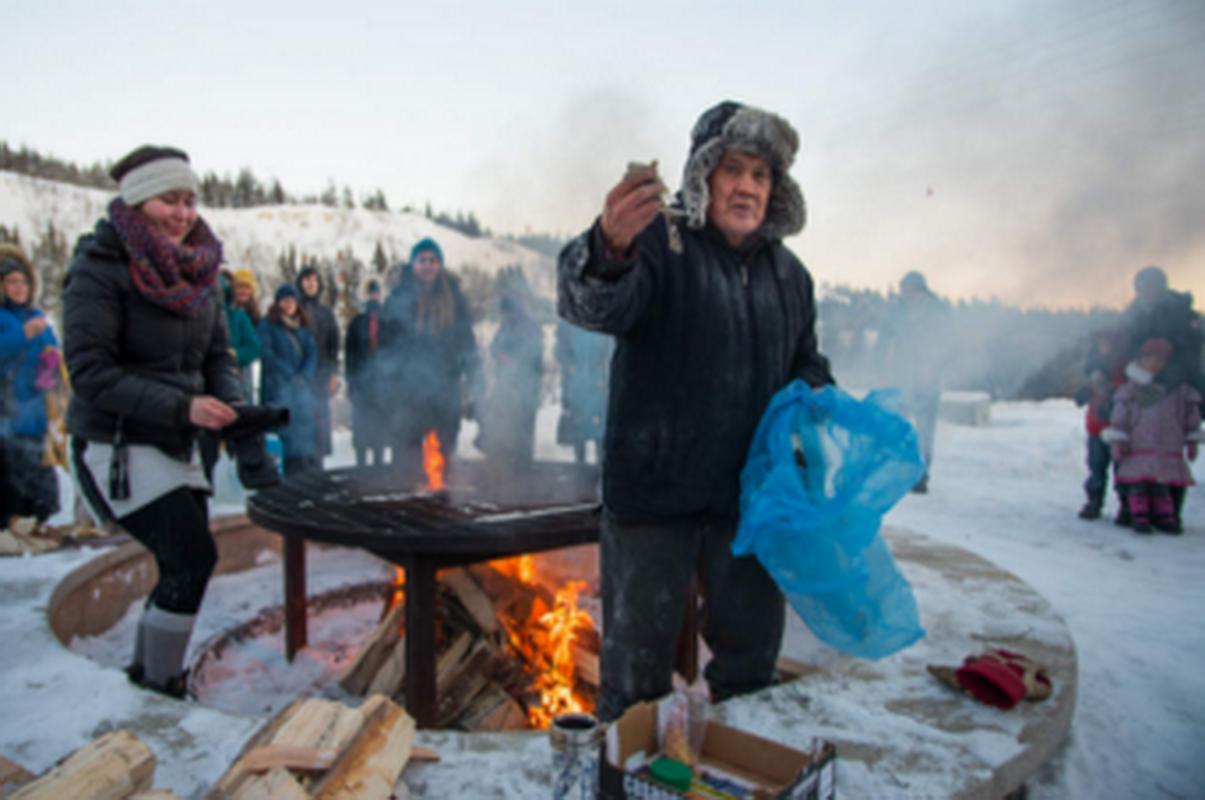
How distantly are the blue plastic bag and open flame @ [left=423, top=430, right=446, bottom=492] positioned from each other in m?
2.15

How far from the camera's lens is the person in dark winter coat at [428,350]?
529 centimetres

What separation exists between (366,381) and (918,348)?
5.28 metres

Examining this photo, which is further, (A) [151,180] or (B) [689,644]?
(B) [689,644]

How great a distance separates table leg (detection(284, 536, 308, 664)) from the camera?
3.38 metres

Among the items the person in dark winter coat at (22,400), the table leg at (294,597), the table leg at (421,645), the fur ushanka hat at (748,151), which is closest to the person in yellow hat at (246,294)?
the person in dark winter coat at (22,400)

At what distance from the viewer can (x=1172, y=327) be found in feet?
17.0

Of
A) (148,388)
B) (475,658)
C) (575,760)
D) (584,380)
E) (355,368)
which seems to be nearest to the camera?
(575,760)

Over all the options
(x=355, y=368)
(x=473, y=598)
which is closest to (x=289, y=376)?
(x=355, y=368)

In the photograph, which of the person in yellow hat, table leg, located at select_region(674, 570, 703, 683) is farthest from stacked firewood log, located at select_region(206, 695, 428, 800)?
the person in yellow hat

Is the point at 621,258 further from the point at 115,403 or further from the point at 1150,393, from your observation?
the point at 1150,393

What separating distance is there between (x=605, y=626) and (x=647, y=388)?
698 millimetres

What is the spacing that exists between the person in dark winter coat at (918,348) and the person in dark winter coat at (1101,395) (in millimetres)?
1267

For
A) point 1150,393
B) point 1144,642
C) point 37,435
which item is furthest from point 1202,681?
point 37,435

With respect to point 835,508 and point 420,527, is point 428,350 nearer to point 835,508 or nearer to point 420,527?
point 420,527
